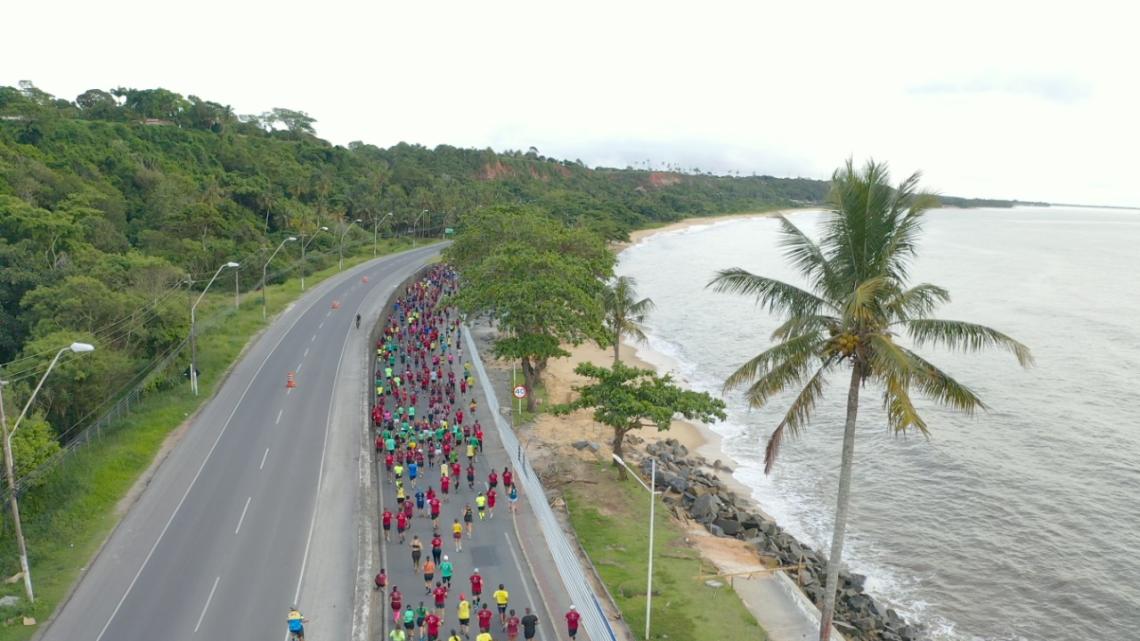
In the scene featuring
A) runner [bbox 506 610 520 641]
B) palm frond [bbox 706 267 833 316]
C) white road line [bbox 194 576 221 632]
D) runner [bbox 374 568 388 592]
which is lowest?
white road line [bbox 194 576 221 632]

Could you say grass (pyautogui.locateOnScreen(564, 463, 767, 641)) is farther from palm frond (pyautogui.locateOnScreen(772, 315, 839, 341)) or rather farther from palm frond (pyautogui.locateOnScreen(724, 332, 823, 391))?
palm frond (pyautogui.locateOnScreen(772, 315, 839, 341))

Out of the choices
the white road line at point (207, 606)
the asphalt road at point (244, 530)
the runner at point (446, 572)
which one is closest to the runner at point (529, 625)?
the runner at point (446, 572)

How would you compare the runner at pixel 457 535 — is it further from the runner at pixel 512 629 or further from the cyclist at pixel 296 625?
the cyclist at pixel 296 625

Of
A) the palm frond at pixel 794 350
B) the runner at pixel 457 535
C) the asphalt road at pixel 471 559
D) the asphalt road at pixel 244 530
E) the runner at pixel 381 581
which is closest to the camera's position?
the palm frond at pixel 794 350

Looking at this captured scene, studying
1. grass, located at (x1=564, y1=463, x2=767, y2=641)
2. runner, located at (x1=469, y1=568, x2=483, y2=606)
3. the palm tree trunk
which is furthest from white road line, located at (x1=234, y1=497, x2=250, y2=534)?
the palm tree trunk

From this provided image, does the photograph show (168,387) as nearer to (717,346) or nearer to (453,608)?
(453,608)

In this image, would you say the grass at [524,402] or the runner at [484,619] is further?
the grass at [524,402]

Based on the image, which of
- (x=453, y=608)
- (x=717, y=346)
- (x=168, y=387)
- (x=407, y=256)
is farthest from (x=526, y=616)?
(x=407, y=256)
